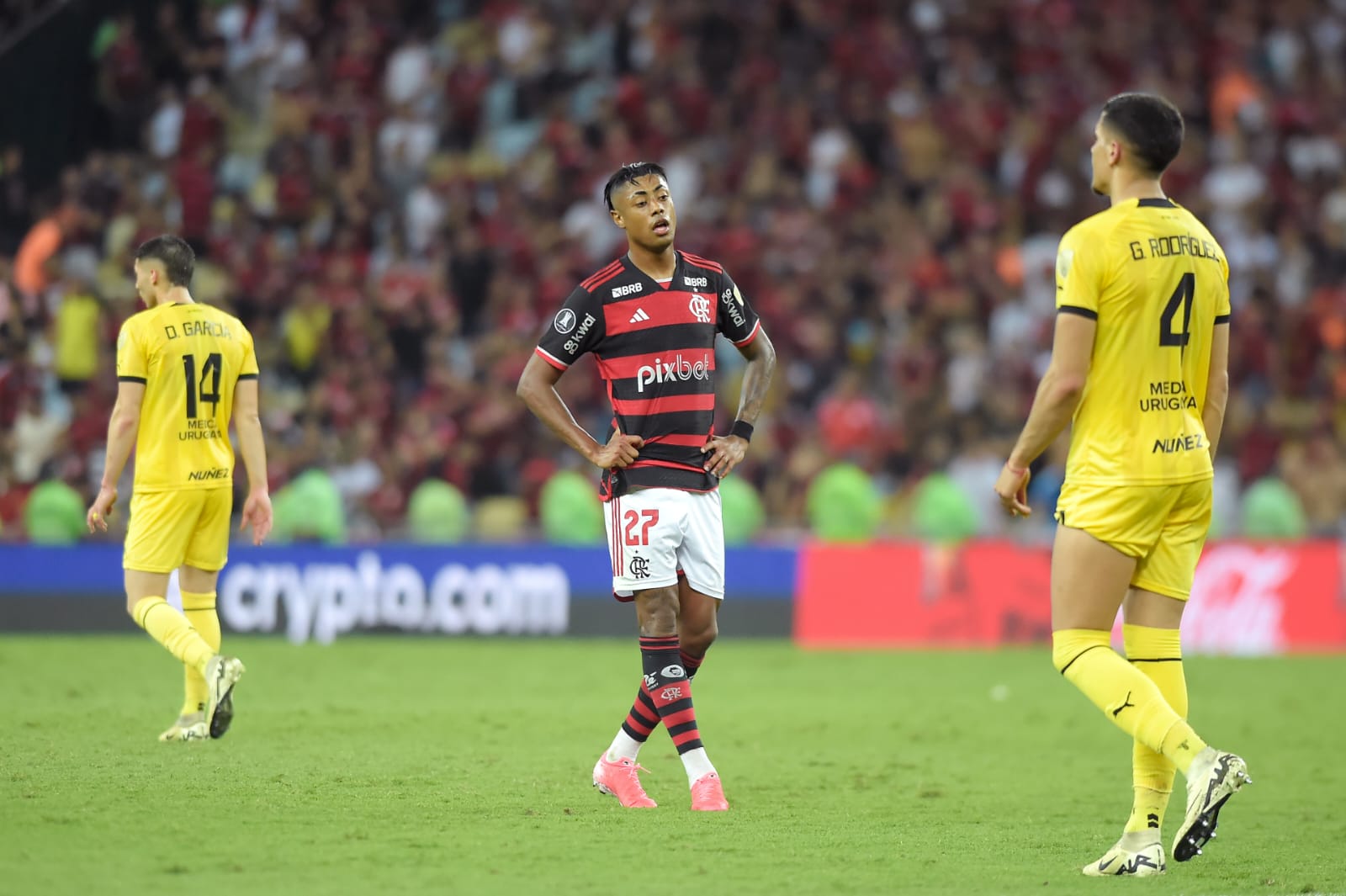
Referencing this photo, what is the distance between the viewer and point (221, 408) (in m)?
9.42

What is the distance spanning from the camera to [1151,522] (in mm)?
6074

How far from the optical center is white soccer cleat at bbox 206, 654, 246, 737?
849cm

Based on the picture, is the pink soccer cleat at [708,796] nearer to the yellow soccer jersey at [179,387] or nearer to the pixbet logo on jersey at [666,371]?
the pixbet logo on jersey at [666,371]

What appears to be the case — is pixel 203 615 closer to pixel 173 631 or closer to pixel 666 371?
pixel 173 631

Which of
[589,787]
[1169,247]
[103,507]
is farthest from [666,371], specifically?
[103,507]

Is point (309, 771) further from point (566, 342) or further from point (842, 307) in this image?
point (842, 307)

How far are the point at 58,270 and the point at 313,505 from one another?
339 cm

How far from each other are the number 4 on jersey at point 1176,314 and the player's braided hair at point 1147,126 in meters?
0.41

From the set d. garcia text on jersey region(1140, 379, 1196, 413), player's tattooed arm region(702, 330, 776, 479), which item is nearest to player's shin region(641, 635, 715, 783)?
player's tattooed arm region(702, 330, 776, 479)

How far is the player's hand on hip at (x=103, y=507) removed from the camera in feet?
29.1

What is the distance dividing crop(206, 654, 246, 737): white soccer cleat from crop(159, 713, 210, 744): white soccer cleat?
0.23m

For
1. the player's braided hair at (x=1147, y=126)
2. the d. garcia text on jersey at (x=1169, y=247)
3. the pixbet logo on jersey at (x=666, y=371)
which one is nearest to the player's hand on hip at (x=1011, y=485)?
the d. garcia text on jersey at (x=1169, y=247)

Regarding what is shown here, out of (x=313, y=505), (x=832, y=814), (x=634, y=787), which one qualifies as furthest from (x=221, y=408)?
(x=313, y=505)

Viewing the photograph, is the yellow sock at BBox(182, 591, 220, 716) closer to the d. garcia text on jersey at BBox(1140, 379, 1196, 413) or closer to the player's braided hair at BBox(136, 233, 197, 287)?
the player's braided hair at BBox(136, 233, 197, 287)
